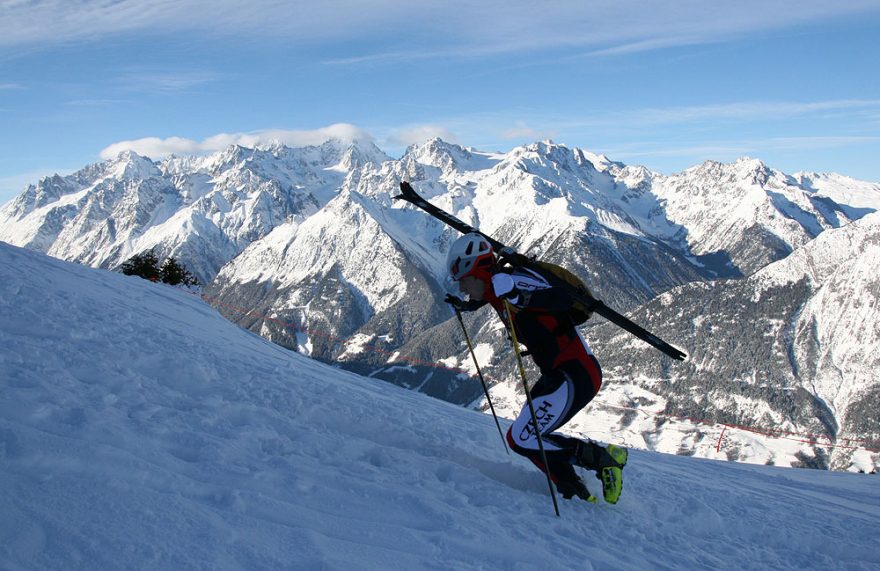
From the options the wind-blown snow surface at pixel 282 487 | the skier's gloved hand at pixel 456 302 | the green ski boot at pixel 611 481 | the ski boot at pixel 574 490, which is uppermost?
the skier's gloved hand at pixel 456 302

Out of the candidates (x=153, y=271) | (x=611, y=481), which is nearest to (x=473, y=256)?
(x=611, y=481)

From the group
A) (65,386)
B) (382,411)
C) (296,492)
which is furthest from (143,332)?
(296,492)

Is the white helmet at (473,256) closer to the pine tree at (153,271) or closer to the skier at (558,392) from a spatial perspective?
the skier at (558,392)

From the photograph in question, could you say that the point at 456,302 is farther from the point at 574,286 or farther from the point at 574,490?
the point at 574,490

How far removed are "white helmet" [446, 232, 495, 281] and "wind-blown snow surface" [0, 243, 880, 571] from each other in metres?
2.84

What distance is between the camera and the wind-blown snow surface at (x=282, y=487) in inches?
196

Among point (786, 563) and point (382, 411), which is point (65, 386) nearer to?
point (382, 411)

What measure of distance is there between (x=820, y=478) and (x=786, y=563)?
9.43 meters

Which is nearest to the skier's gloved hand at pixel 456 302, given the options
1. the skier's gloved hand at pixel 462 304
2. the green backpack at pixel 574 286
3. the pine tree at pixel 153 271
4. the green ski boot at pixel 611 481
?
the skier's gloved hand at pixel 462 304

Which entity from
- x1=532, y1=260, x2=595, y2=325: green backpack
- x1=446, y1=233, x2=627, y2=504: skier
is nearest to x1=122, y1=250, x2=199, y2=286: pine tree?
x1=446, y1=233, x2=627, y2=504: skier

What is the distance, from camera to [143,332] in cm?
1197

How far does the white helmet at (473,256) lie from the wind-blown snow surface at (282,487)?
2842 millimetres

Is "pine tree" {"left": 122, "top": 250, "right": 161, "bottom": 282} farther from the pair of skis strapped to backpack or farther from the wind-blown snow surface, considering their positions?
the pair of skis strapped to backpack

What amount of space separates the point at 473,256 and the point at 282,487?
4078 millimetres
